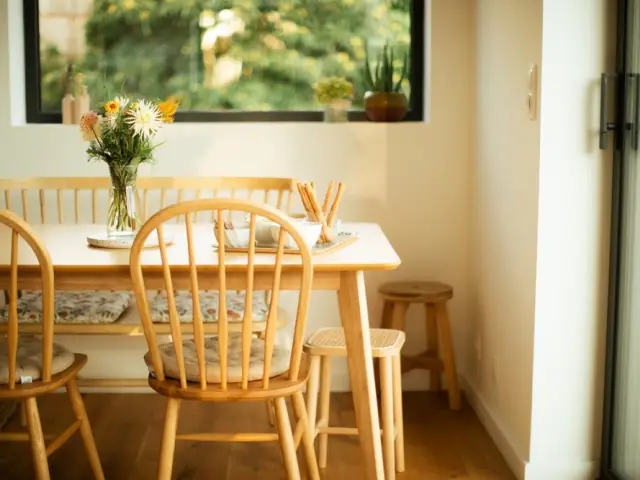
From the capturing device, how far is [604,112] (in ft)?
8.23

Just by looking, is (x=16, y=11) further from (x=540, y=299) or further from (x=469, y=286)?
(x=540, y=299)

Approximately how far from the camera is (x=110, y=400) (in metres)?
3.53

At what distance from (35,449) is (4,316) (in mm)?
672

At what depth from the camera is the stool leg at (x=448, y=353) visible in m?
3.34

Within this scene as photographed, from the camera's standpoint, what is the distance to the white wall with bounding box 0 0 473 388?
3.51m

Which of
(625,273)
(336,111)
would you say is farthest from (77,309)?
(625,273)

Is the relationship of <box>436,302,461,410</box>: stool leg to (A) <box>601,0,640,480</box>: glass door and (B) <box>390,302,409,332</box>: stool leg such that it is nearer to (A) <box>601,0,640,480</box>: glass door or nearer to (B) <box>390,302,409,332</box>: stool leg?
(B) <box>390,302,409,332</box>: stool leg

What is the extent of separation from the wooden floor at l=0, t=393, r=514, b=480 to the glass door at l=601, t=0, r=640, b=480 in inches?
14.4

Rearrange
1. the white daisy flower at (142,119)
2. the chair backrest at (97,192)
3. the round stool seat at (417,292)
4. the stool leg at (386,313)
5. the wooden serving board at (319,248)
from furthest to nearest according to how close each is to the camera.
Result: 1. the stool leg at (386,313)
2. the round stool seat at (417,292)
3. the chair backrest at (97,192)
4. the white daisy flower at (142,119)
5. the wooden serving board at (319,248)

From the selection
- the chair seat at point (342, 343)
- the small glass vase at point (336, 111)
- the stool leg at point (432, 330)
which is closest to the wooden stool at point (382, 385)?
the chair seat at point (342, 343)

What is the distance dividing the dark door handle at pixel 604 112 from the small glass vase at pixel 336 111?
1.30m

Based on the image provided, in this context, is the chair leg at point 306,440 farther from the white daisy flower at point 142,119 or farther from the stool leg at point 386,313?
the stool leg at point 386,313

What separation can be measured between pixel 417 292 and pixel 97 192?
1.29 metres

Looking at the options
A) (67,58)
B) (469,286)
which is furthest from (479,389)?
(67,58)
